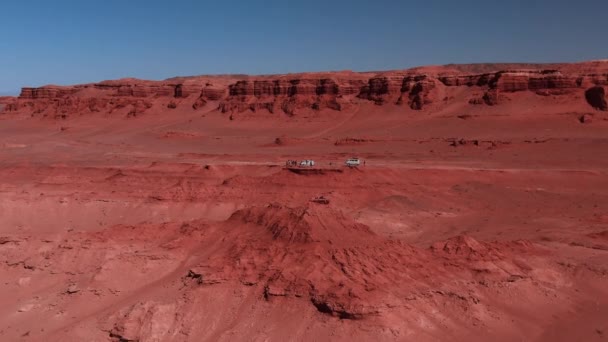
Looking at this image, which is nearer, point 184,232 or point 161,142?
point 184,232

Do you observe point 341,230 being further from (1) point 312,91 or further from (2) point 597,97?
(1) point 312,91

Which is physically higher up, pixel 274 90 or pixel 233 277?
pixel 274 90

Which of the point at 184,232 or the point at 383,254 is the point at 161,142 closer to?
the point at 184,232

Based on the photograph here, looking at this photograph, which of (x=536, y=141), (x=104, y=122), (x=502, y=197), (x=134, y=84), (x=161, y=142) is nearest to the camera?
(x=502, y=197)

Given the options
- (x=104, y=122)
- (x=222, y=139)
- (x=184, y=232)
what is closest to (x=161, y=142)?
(x=222, y=139)

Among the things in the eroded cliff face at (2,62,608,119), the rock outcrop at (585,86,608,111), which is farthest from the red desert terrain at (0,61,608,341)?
the eroded cliff face at (2,62,608,119)
